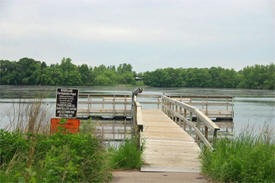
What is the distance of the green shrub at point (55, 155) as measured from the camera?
5.05 meters

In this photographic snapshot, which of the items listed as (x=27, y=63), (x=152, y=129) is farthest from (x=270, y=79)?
(x=152, y=129)

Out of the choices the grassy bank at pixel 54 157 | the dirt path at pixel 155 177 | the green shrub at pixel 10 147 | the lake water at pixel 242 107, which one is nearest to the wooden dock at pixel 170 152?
the dirt path at pixel 155 177

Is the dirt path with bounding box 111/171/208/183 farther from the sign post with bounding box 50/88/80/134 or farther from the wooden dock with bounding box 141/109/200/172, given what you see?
the sign post with bounding box 50/88/80/134

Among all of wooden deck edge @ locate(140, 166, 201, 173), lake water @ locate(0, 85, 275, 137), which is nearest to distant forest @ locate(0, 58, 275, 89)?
lake water @ locate(0, 85, 275, 137)

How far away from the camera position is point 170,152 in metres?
7.96

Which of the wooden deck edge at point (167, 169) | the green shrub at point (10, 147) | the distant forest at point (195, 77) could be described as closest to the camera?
the green shrub at point (10, 147)

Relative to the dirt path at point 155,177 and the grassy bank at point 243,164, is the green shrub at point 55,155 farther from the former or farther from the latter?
the grassy bank at point 243,164

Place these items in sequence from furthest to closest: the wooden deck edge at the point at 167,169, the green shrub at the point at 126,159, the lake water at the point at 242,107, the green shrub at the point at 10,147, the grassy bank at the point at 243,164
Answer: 1. the lake water at the point at 242,107
2. the green shrub at the point at 126,159
3. the wooden deck edge at the point at 167,169
4. the green shrub at the point at 10,147
5. the grassy bank at the point at 243,164

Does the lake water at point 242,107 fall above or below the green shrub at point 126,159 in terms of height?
below

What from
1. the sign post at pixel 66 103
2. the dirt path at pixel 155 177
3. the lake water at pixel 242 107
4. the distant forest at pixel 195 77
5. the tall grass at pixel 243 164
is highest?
the distant forest at pixel 195 77

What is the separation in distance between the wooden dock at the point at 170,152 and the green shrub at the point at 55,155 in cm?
122

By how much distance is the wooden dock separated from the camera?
268 inches

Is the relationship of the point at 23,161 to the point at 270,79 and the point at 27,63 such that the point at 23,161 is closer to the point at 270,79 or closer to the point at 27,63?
the point at 27,63

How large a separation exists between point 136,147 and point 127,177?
5.15ft
